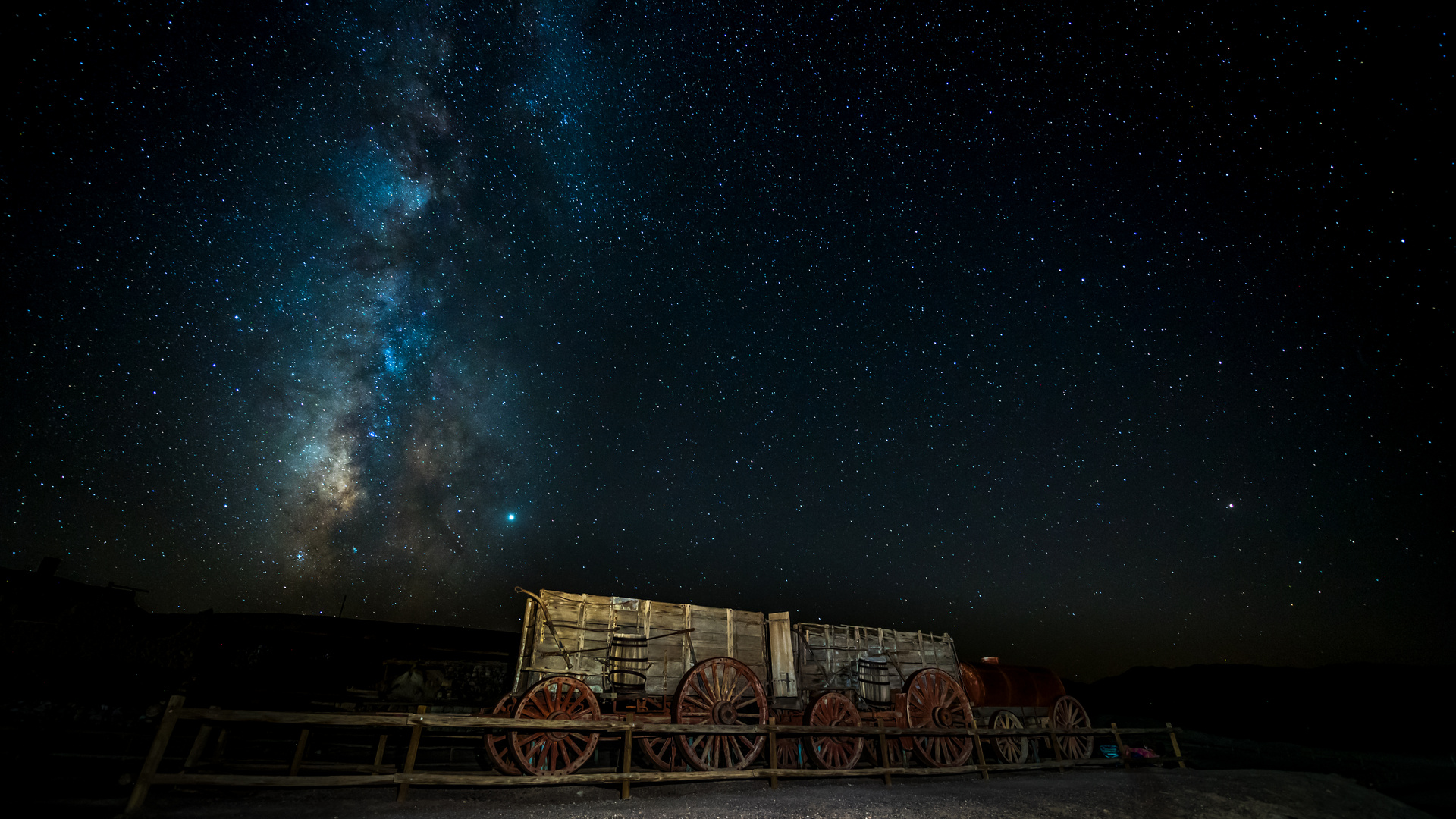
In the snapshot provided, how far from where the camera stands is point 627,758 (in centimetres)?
805

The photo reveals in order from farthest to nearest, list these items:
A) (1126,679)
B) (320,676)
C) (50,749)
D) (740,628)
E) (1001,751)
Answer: (1126,679) → (320,676) → (1001,751) → (740,628) → (50,749)

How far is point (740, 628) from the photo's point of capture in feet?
39.2

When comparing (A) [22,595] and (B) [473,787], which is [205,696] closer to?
(A) [22,595]

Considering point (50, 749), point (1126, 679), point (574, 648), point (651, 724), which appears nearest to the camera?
point (651, 724)

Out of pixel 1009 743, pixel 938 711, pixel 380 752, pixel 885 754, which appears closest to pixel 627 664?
pixel 380 752

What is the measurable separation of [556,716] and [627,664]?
5.06 ft

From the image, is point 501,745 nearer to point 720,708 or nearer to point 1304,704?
point 720,708

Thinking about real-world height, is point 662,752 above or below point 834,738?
below

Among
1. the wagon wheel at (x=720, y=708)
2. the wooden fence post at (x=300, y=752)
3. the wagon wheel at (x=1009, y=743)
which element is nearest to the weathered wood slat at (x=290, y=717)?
the wooden fence post at (x=300, y=752)

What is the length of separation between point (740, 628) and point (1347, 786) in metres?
14.4

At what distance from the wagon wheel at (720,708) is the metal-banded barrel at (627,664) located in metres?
0.80

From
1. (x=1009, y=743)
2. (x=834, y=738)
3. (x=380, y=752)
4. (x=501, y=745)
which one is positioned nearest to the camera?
(x=380, y=752)

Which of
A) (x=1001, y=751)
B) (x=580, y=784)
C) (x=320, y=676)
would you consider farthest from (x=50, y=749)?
(x=1001, y=751)

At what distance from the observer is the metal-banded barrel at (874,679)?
1320cm
